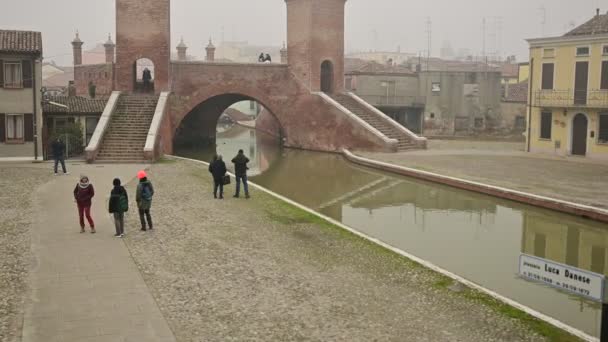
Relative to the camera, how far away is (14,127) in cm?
2280

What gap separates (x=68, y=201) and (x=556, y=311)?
1067cm

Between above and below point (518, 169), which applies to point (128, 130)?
above

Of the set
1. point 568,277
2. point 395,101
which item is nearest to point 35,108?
point 568,277

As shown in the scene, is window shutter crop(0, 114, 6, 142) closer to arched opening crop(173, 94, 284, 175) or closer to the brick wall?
arched opening crop(173, 94, 284, 175)

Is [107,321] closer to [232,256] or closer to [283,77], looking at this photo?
[232,256]

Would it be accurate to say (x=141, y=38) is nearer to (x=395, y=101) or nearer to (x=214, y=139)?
(x=214, y=139)

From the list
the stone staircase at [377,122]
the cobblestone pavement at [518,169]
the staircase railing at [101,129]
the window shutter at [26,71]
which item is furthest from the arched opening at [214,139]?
the window shutter at [26,71]

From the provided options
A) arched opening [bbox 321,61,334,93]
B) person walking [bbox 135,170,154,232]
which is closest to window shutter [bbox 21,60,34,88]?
person walking [bbox 135,170,154,232]

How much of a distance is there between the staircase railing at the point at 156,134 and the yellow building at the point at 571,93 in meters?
15.3

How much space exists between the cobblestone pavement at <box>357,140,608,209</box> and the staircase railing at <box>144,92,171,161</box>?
27.2ft

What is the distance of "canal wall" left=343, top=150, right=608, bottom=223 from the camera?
15453 millimetres

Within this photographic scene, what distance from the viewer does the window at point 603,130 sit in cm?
2562

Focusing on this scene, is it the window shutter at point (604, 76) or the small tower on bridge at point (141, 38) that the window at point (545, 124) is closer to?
the window shutter at point (604, 76)

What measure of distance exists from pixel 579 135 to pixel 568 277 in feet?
74.5
